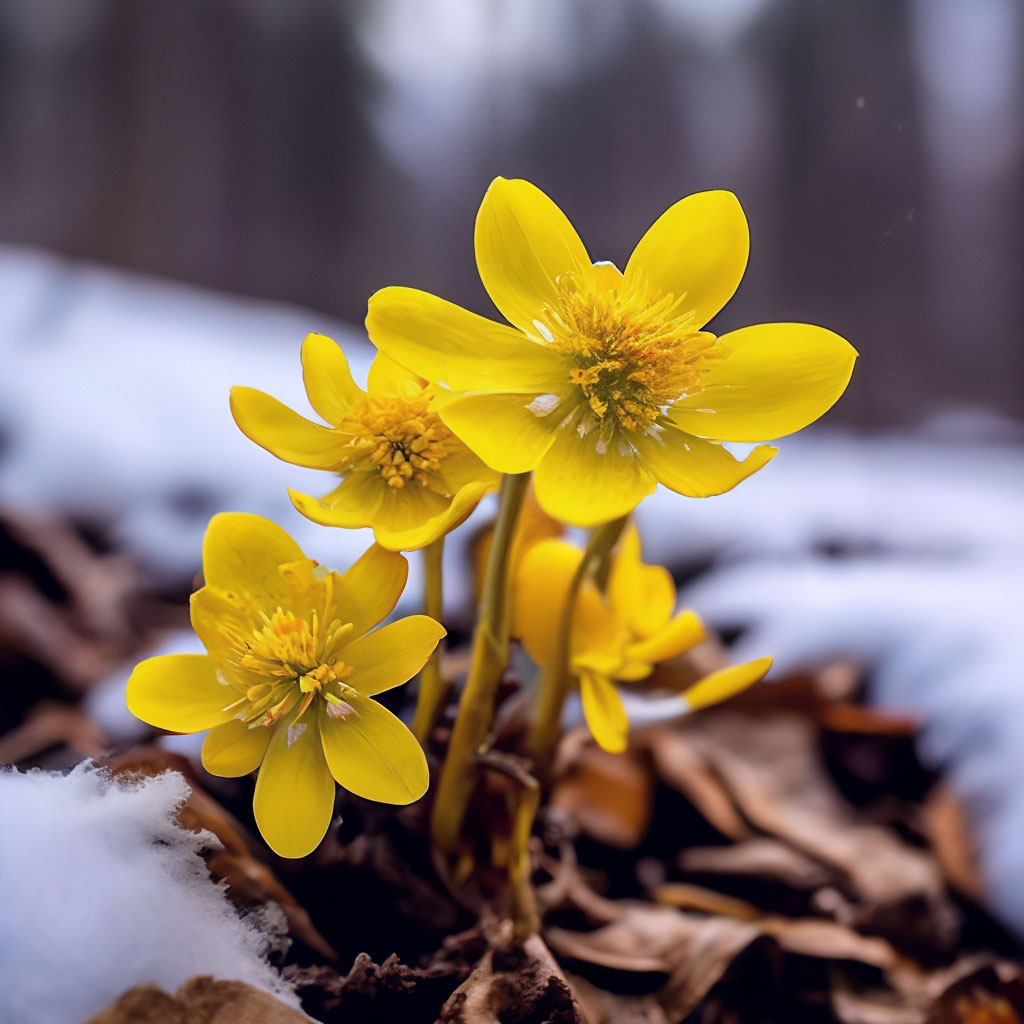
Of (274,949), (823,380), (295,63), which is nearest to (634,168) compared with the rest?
(295,63)

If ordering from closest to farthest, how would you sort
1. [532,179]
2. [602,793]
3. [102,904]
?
[102,904]
[602,793]
[532,179]

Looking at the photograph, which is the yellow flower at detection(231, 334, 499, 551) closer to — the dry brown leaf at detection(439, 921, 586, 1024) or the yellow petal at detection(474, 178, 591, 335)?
the yellow petal at detection(474, 178, 591, 335)

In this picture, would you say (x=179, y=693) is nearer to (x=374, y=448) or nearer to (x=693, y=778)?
(x=374, y=448)

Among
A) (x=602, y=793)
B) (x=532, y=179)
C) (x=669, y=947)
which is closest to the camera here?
(x=669, y=947)

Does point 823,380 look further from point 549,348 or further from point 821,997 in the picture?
point 821,997

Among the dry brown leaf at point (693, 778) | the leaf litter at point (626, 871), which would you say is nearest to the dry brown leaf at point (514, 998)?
the leaf litter at point (626, 871)

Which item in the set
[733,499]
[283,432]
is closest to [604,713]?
[283,432]

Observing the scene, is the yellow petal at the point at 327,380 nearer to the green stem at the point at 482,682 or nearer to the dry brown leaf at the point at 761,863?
the green stem at the point at 482,682
